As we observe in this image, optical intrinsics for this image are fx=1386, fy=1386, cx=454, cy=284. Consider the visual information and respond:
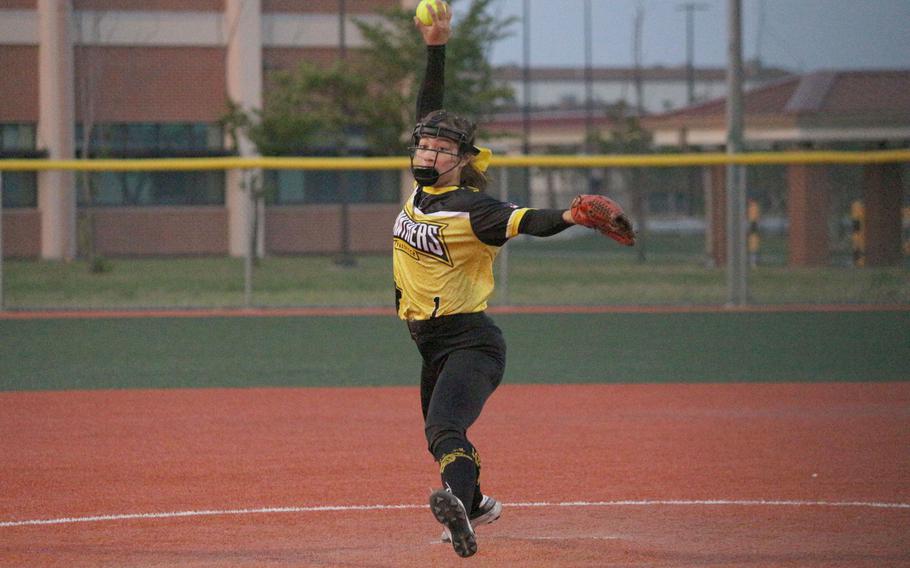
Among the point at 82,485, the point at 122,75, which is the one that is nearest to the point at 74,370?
the point at 82,485

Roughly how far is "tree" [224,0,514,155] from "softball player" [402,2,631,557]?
24.4m

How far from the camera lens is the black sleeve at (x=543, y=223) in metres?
5.39

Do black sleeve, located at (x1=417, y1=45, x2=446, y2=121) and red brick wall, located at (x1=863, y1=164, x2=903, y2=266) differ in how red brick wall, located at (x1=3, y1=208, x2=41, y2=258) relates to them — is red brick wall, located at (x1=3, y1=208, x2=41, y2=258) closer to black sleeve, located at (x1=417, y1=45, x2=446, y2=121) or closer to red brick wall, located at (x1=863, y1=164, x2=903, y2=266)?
red brick wall, located at (x1=863, y1=164, x2=903, y2=266)

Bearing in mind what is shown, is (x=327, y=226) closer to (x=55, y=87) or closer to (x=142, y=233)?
(x=55, y=87)

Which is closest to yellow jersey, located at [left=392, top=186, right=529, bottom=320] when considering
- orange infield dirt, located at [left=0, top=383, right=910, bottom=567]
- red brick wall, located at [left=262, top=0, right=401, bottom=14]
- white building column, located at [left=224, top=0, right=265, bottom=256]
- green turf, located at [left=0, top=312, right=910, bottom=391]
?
orange infield dirt, located at [left=0, top=383, right=910, bottom=567]

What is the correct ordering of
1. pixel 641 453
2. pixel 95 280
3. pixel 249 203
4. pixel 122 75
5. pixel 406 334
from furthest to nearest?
pixel 122 75 < pixel 95 280 < pixel 249 203 < pixel 406 334 < pixel 641 453

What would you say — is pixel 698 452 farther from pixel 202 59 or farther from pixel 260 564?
pixel 202 59

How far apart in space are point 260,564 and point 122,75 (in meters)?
30.6

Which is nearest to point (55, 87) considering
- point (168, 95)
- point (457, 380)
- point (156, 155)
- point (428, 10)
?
point (168, 95)

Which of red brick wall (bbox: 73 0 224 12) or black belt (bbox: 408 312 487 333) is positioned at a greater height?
red brick wall (bbox: 73 0 224 12)

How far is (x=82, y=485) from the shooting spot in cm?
822

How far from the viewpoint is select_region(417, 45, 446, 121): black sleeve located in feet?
21.5

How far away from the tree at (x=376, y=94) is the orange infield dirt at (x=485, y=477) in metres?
18.5

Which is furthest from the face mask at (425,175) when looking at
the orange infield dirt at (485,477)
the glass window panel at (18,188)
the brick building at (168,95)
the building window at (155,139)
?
the building window at (155,139)
